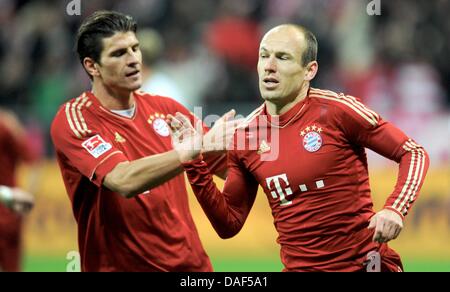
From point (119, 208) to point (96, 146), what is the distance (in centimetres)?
45

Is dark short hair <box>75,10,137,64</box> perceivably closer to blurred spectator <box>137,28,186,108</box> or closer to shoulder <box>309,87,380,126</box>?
shoulder <box>309,87,380,126</box>

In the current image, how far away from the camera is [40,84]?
11703 mm

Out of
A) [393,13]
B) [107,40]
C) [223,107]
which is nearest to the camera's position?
[107,40]

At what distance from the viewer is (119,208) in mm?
5648

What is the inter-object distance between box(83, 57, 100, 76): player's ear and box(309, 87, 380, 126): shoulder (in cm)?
156

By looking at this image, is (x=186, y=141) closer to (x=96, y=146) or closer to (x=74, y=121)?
(x=96, y=146)

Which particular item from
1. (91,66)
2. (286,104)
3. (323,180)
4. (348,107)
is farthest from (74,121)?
(348,107)

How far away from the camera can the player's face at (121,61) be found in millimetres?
5738

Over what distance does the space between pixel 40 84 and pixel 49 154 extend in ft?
5.28

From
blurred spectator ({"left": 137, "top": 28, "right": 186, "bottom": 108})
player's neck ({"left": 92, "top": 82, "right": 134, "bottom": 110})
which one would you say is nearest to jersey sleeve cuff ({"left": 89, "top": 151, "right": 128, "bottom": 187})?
player's neck ({"left": 92, "top": 82, "right": 134, "bottom": 110})
